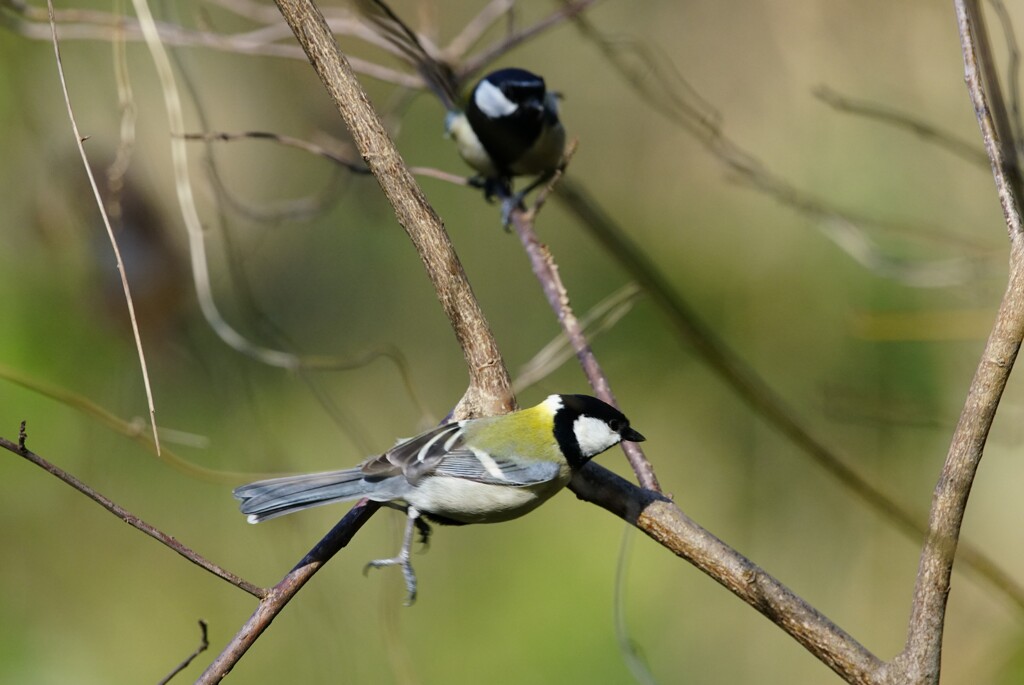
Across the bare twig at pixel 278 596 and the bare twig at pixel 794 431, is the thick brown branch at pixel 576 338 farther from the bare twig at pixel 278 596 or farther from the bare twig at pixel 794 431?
the bare twig at pixel 278 596

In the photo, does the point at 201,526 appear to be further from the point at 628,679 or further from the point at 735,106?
the point at 735,106

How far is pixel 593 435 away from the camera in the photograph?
140cm

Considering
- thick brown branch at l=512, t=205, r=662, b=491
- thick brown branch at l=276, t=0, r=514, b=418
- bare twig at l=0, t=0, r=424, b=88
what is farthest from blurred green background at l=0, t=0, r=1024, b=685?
thick brown branch at l=276, t=0, r=514, b=418

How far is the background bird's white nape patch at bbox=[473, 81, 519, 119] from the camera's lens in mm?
2500

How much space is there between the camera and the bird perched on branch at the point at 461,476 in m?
1.35

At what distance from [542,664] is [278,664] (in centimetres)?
74

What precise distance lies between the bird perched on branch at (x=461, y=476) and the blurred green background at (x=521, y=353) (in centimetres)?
107

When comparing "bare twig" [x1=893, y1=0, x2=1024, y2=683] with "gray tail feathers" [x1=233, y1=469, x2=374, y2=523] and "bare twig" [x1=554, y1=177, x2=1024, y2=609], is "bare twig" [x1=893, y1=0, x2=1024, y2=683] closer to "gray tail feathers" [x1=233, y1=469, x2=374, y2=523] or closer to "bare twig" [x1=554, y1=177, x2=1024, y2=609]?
"bare twig" [x1=554, y1=177, x2=1024, y2=609]

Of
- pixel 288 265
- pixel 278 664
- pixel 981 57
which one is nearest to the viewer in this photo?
pixel 981 57

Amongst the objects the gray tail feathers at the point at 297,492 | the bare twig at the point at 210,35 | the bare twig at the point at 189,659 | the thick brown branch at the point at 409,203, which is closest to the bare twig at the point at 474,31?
the bare twig at the point at 210,35

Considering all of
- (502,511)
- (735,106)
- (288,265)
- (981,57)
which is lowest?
(502,511)

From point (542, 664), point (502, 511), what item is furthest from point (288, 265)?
point (502, 511)

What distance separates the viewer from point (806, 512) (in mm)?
2990

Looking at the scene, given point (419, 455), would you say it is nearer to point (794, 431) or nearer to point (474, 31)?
point (794, 431)
